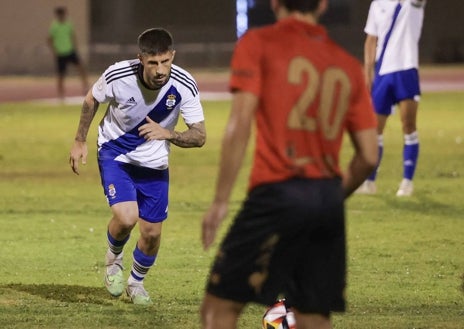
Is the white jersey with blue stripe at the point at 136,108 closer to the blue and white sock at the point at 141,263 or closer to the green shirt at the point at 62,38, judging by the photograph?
the blue and white sock at the point at 141,263

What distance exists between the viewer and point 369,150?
16.2 ft

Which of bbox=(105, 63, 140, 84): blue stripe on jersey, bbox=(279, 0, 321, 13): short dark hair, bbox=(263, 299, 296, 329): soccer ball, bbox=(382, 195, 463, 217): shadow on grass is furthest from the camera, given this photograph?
bbox=(382, 195, 463, 217): shadow on grass

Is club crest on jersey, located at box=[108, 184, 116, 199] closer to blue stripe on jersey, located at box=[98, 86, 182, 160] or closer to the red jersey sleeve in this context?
blue stripe on jersey, located at box=[98, 86, 182, 160]

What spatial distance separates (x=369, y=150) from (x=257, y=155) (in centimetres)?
48

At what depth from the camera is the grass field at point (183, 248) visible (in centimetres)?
755

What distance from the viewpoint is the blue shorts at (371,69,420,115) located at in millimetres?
12820

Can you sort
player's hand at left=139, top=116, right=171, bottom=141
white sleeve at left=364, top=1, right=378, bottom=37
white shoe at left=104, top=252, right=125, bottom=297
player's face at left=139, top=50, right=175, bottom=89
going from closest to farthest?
player's hand at left=139, top=116, right=171, bottom=141
player's face at left=139, top=50, right=175, bottom=89
white shoe at left=104, top=252, right=125, bottom=297
white sleeve at left=364, top=1, right=378, bottom=37

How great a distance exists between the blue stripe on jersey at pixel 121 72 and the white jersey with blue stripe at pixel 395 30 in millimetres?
5461

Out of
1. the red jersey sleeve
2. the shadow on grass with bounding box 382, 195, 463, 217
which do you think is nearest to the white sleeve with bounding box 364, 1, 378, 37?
the shadow on grass with bounding box 382, 195, 463, 217

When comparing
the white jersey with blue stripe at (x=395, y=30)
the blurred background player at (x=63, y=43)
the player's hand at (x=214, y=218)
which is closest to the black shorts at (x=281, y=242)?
the player's hand at (x=214, y=218)

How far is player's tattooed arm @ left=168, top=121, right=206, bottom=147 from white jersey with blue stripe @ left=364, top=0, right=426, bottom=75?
536cm

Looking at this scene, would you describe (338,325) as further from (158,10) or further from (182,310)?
(158,10)

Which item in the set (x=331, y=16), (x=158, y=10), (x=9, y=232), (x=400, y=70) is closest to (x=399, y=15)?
(x=400, y=70)

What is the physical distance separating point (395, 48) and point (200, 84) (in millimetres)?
21780
